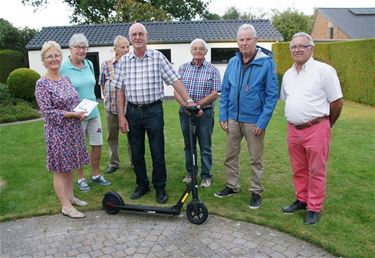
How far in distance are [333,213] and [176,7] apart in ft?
89.4

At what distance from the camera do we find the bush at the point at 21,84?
14.3m

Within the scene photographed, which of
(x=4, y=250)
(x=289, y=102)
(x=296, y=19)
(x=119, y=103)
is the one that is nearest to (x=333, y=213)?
(x=289, y=102)

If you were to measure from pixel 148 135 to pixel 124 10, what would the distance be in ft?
70.8

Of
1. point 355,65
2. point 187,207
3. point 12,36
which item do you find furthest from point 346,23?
point 187,207

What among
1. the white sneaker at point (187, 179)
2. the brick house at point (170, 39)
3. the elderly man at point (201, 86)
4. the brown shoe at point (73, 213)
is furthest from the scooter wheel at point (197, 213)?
the brick house at point (170, 39)

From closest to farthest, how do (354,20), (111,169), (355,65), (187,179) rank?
(187,179)
(111,169)
(355,65)
(354,20)

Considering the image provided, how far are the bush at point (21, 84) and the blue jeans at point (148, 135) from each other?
1112cm

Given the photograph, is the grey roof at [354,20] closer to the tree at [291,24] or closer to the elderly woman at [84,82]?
the tree at [291,24]

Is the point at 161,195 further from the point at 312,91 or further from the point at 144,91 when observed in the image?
the point at 312,91

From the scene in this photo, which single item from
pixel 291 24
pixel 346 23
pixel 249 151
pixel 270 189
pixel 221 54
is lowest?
pixel 270 189

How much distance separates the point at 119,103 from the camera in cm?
466

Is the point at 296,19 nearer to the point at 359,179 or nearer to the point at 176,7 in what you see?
the point at 176,7

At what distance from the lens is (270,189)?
5.14 metres

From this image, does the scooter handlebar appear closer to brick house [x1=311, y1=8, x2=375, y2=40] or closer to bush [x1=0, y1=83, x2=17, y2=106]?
bush [x1=0, y1=83, x2=17, y2=106]
